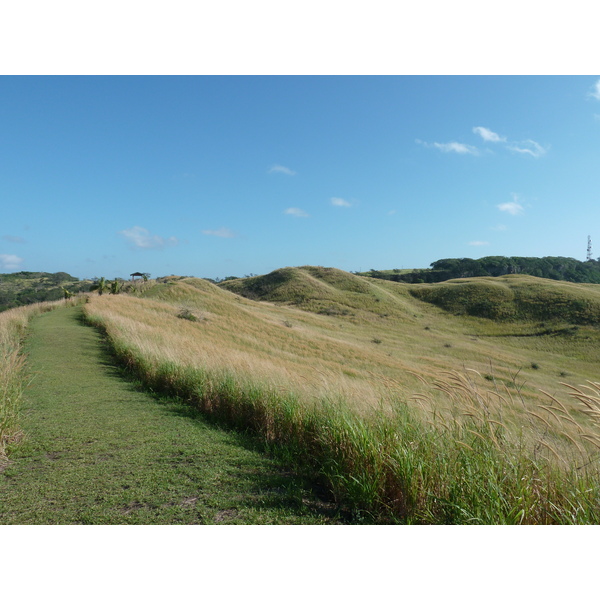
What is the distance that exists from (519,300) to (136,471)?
230 ft

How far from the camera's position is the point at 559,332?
49875 mm

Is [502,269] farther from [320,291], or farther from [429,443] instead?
[429,443]

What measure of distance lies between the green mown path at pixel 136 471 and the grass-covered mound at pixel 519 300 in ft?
199

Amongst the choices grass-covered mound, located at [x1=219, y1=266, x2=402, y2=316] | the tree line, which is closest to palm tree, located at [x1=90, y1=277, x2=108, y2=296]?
grass-covered mound, located at [x1=219, y1=266, x2=402, y2=316]

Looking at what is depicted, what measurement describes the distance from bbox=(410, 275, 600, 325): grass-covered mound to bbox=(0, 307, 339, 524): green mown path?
6058cm

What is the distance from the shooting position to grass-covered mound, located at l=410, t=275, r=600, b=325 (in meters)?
55.3

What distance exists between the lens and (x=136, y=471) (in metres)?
4.44

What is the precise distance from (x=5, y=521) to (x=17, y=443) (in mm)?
2174

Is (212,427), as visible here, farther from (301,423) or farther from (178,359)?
(178,359)

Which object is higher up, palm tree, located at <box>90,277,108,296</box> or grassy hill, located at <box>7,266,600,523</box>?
palm tree, located at <box>90,277,108,296</box>

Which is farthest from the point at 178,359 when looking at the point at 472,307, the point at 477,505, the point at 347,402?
the point at 472,307

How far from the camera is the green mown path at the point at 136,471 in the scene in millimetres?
3496

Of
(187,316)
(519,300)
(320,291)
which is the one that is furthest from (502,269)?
(187,316)

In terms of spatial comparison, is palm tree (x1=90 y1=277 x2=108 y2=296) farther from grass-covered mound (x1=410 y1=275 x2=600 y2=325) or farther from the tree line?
the tree line
